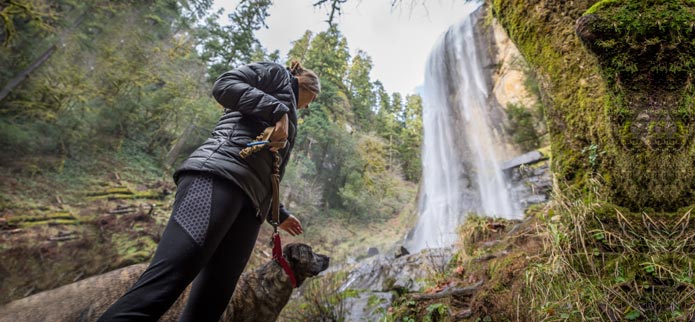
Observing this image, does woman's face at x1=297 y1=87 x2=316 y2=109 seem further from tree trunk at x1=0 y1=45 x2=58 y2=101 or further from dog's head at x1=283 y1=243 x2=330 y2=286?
tree trunk at x1=0 y1=45 x2=58 y2=101

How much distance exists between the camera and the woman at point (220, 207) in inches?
42.5

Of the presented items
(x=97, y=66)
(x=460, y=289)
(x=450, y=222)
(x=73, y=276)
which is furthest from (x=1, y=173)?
(x=450, y=222)

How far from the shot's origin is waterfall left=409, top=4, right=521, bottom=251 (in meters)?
12.2

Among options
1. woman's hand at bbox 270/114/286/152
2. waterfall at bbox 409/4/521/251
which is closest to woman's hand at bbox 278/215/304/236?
woman's hand at bbox 270/114/286/152

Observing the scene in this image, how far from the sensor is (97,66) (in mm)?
10578

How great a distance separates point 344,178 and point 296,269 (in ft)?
58.1

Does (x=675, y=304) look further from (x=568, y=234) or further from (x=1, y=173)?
(x=1, y=173)

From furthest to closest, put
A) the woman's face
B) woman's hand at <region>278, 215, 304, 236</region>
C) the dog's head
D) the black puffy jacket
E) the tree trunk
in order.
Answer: the tree trunk
the dog's head
woman's hand at <region>278, 215, 304, 236</region>
the woman's face
the black puffy jacket

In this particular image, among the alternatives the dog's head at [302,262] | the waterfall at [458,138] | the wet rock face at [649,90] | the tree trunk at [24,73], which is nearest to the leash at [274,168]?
the dog's head at [302,262]

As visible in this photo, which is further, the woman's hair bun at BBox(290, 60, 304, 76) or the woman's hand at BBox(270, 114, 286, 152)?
the woman's hair bun at BBox(290, 60, 304, 76)

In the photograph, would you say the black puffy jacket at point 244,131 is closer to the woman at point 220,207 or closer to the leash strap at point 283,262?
the woman at point 220,207

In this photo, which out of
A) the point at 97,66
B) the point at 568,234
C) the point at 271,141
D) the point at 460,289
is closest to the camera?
the point at 271,141

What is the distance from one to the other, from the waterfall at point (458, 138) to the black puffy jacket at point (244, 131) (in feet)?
35.3

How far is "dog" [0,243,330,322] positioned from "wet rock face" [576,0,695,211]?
6.65 ft
